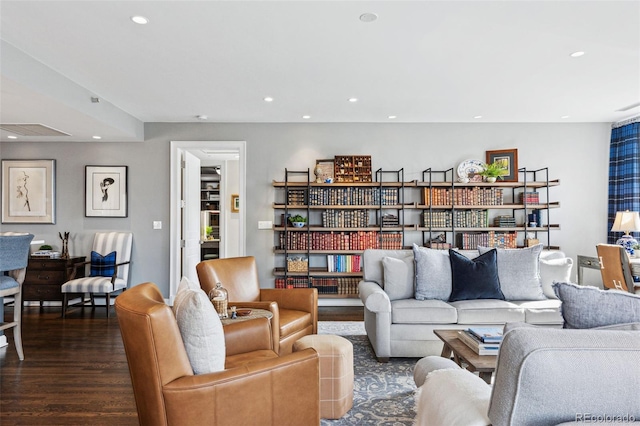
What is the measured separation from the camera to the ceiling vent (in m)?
4.45

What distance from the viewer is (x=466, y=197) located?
532 cm

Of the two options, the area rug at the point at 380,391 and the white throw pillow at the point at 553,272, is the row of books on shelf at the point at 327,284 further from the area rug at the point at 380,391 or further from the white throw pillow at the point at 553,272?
the white throw pillow at the point at 553,272

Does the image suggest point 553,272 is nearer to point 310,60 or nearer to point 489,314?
point 489,314

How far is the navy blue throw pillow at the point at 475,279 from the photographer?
3.48 m

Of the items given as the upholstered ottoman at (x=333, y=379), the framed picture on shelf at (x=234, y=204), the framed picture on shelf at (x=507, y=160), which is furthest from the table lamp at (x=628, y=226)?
the framed picture on shelf at (x=234, y=204)

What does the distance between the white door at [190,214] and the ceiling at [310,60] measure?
0.93 m

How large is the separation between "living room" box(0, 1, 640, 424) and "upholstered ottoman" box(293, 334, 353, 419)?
214 centimetres

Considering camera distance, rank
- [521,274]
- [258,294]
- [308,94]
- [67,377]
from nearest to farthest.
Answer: [67,377] → [258,294] → [521,274] → [308,94]

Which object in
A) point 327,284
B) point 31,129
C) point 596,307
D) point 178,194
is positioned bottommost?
point 327,284

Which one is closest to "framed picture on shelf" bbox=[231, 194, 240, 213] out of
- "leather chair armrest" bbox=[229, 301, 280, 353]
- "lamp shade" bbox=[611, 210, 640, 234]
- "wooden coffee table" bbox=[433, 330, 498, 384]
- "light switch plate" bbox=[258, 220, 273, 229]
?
"light switch plate" bbox=[258, 220, 273, 229]

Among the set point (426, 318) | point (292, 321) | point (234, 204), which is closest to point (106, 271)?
point (234, 204)

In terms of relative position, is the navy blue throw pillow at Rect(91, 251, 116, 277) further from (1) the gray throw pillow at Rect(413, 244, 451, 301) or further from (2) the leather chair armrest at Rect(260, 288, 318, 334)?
(1) the gray throw pillow at Rect(413, 244, 451, 301)

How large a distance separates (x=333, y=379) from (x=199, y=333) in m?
1.04

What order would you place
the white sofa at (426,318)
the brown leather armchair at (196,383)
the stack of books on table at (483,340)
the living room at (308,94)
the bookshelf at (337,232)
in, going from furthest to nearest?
the bookshelf at (337,232) → the white sofa at (426,318) → the living room at (308,94) → the stack of books on table at (483,340) → the brown leather armchair at (196,383)
